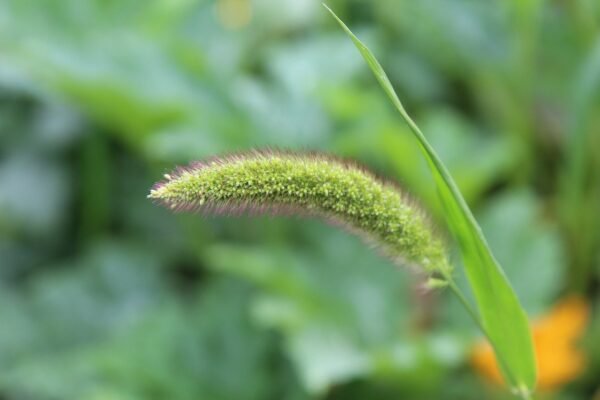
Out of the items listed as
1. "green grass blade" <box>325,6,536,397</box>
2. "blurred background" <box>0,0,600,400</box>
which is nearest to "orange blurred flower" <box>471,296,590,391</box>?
"blurred background" <box>0,0,600,400</box>

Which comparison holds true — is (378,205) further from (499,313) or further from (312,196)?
(499,313)

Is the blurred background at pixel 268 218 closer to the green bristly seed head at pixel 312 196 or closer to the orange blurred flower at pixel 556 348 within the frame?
the orange blurred flower at pixel 556 348

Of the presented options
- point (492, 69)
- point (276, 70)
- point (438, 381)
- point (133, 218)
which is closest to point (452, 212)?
point (438, 381)

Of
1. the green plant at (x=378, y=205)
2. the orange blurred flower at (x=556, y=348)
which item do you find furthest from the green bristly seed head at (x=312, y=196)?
the orange blurred flower at (x=556, y=348)

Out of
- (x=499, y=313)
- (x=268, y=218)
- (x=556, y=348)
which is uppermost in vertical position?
(x=268, y=218)

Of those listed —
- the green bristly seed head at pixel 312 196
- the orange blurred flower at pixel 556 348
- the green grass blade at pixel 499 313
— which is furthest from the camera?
the orange blurred flower at pixel 556 348

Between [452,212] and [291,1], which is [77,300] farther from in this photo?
[452,212]

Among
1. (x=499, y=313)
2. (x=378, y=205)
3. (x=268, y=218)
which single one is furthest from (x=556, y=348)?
(x=378, y=205)
